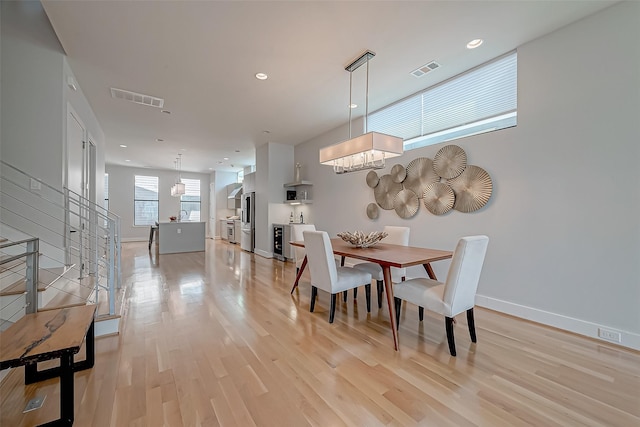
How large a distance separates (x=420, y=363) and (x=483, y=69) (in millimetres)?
3418

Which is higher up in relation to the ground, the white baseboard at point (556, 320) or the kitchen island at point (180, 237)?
the kitchen island at point (180, 237)

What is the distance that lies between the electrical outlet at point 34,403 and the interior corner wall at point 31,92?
89.6 inches

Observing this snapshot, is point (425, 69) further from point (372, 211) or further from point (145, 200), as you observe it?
point (145, 200)

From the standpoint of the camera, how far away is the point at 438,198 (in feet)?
11.6

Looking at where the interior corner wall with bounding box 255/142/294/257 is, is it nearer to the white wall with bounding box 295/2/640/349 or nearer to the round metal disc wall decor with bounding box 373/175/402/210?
the round metal disc wall decor with bounding box 373/175/402/210

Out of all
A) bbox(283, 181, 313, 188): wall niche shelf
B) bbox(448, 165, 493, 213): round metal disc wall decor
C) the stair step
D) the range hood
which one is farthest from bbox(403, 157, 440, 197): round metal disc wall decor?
the range hood

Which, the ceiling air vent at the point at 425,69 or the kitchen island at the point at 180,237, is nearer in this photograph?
the ceiling air vent at the point at 425,69

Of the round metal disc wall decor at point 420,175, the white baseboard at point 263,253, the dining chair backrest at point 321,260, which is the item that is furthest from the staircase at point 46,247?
the round metal disc wall decor at point 420,175

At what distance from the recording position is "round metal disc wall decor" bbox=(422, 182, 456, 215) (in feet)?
11.2

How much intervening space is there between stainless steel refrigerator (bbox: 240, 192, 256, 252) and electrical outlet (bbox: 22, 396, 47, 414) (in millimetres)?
5603

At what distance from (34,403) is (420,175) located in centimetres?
423

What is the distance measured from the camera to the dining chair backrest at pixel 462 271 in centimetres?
204

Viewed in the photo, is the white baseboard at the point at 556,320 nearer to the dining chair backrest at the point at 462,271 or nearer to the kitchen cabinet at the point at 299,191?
the dining chair backrest at the point at 462,271

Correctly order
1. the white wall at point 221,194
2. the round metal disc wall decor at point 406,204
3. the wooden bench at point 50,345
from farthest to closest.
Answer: the white wall at point 221,194
the round metal disc wall decor at point 406,204
the wooden bench at point 50,345
